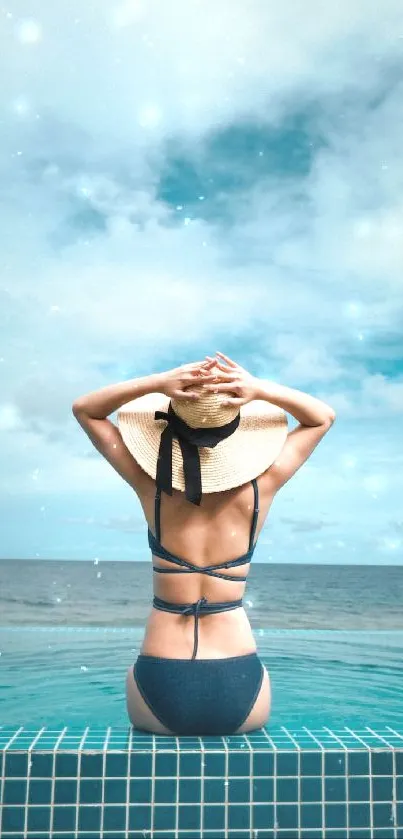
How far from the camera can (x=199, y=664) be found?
2.57 m

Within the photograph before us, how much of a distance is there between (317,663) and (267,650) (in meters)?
0.71

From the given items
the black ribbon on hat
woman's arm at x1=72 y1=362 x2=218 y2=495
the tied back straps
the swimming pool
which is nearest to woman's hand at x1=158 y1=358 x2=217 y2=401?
woman's arm at x1=72 y1=362 x2=218 y2=495

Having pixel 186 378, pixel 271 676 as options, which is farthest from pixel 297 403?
pixel 271 676

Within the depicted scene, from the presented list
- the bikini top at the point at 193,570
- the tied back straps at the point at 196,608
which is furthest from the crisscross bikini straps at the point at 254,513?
the tied back straps at the point at 196,608

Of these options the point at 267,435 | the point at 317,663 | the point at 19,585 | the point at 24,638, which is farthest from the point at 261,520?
the point at 19,585

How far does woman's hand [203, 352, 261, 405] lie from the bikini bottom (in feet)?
2.69

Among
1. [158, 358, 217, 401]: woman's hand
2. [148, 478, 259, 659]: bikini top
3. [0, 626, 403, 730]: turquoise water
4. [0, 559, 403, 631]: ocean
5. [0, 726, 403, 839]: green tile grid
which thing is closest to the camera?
[0, 726, 403, 839]: green tile grid

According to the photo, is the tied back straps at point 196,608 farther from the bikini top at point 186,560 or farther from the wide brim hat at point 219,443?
the wide brim hat at point 219,443

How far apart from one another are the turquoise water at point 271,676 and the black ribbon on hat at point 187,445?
35.4 inches

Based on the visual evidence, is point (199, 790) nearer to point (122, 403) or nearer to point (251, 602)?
point (122, 403)

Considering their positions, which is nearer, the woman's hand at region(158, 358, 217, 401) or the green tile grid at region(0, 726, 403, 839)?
the green tile grid at region(0, 726, 403, 839)

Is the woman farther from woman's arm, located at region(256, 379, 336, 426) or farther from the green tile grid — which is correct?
the green tile grid

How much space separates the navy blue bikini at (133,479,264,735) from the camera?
2.55 m

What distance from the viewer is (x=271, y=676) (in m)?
5.14
